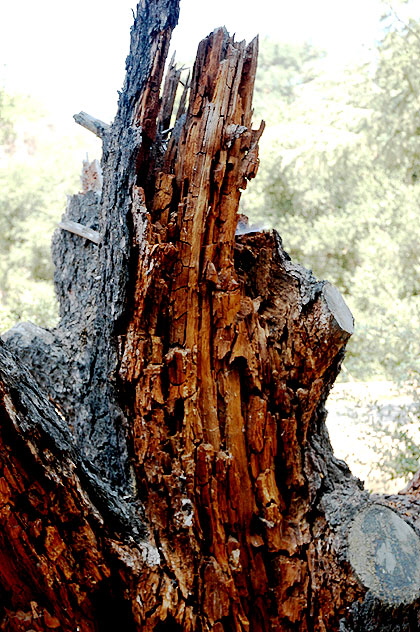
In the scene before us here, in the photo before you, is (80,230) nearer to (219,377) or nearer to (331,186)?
(219,377)

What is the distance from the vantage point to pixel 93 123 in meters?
1.60

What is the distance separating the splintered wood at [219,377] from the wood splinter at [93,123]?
201mm

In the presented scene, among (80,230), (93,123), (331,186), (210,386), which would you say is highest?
(331,186)

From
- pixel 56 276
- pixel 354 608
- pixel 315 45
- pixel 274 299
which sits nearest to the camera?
pixel 354 608

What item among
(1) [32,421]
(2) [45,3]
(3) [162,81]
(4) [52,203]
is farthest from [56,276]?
(4) [52,203]

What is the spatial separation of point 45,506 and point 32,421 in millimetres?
146

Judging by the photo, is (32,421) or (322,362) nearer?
(32,421)

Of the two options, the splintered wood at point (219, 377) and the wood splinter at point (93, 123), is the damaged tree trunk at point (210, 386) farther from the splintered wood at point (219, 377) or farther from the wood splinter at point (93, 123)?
the wood splinter at point (93, 123)

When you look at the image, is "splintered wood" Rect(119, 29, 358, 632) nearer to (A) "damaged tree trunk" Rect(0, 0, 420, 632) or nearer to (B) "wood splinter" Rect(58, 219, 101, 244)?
(A) "damaged tree trunk" Rect(0, 0, 420, 632)

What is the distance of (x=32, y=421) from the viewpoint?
3.31 ft

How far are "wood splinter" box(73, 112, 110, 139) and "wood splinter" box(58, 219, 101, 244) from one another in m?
0.26

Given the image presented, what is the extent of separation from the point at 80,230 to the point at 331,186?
19.5ft

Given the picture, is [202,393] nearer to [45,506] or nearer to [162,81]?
[45,506]

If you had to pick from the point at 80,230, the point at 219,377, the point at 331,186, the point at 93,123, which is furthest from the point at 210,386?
the point at 331,186
